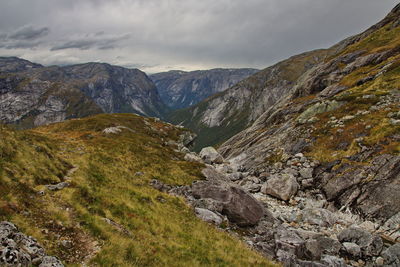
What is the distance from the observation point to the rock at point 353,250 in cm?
2288

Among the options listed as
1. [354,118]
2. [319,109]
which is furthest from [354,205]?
[319,109]

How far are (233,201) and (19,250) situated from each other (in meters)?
22.9

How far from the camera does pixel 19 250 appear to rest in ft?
29.1

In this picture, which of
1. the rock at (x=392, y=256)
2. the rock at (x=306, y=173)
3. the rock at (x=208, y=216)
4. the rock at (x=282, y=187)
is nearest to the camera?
the rock at (x=392, y=256)

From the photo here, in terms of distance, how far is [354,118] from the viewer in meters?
48.8

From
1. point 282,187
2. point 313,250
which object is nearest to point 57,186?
point 313,250

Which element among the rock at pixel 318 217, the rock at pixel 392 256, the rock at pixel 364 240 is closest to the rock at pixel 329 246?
the rock at pixel 364 240

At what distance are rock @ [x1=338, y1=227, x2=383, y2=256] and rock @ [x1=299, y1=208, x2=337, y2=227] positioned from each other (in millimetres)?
4429

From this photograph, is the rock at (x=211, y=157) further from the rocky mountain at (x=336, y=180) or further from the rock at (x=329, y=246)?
the rock at (x=329, y=246)

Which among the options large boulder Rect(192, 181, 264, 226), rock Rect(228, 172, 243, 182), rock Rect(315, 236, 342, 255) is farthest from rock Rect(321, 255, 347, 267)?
rock Rect(228, 172, 243, 182)

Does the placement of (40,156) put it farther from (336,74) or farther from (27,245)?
(336,74)

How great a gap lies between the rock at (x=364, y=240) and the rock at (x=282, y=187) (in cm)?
1321

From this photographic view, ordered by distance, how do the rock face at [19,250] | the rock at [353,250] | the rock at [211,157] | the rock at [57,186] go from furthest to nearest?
the rock at [211,157], the rock at [353,250], the rock at [57,186], the rock face at [19,250]

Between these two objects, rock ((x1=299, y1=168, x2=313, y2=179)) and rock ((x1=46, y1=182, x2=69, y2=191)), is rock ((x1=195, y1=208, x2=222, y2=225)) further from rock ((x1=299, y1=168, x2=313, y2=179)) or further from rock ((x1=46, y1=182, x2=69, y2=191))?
rock ((x1=299, y1=168, x2=313, y2=179))
